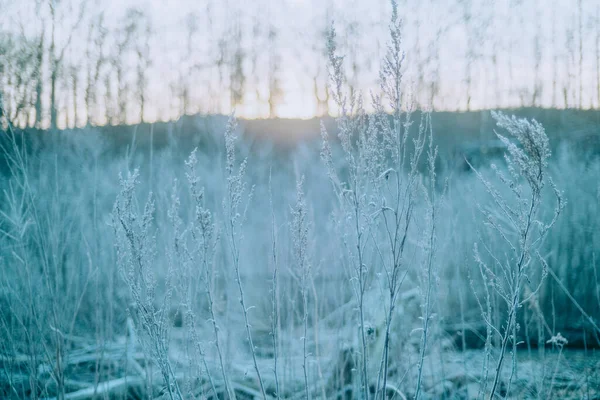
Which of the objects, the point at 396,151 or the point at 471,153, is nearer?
the point at 396,151

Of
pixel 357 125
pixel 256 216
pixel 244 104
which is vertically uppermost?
pixel 244 104

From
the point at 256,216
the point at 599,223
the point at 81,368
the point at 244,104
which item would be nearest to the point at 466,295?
the point at 599,223

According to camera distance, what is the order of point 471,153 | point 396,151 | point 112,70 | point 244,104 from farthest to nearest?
point 244,104 < point 471,153 < point 112,70 < point 396,151

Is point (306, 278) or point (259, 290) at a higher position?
point (306, 278)

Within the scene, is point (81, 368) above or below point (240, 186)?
below

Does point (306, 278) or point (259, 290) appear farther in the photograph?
point (259, 290)

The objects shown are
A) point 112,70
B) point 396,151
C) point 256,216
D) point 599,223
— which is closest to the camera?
point 396,151

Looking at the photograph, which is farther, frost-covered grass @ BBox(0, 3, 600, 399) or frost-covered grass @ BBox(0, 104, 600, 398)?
frost-covered grass @ BBox(0, 104, 600, 398)

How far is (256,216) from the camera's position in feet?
32.9

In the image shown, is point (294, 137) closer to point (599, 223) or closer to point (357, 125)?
point (599, 223)

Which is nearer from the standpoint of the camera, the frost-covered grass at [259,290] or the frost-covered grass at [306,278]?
the frost-covered grass at [306,278]

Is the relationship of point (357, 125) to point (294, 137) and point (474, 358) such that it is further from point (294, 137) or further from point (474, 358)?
point (294, 137)

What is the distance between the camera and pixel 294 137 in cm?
1791

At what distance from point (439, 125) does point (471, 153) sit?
275 centimetres
